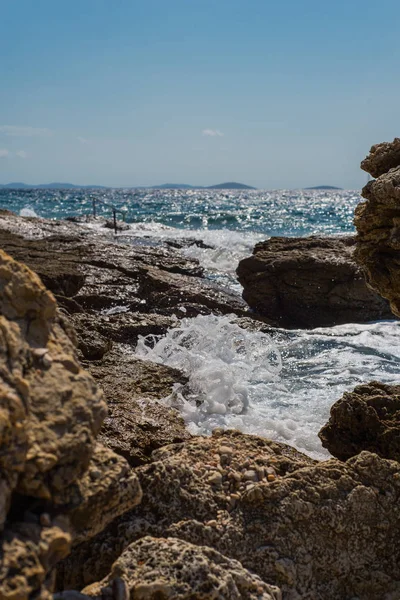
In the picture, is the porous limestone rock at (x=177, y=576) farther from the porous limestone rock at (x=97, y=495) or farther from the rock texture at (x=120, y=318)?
the rock texture at (x=120, y=318)

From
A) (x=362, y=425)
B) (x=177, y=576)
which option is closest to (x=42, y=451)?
(x=177, y=576)

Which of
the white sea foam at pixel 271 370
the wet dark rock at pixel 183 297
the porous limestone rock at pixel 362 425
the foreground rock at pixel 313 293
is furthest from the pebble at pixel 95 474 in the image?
the foreground rock at pixel 313 293

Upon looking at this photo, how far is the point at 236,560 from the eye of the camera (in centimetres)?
233

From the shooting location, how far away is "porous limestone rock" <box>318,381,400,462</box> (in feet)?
13.2

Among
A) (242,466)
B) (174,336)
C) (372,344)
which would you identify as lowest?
(372,344)

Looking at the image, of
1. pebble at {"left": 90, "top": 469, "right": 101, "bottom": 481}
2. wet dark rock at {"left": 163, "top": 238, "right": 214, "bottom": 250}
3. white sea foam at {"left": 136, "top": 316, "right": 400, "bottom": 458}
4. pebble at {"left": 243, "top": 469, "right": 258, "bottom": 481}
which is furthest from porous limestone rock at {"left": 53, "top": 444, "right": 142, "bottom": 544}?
wet dark rock at {"left": 163, "top": 238, "right": 214, "bottom": 250}

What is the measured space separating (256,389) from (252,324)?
2.30 metres

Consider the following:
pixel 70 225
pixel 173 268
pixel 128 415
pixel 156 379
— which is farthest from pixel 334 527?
pixel 70 225

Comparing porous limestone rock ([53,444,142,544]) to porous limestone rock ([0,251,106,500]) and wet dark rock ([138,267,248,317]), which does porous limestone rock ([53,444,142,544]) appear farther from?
wet dark rock ([138,267,248,317])

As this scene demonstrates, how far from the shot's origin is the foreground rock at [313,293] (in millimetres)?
10766

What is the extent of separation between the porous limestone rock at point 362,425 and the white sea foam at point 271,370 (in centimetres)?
95

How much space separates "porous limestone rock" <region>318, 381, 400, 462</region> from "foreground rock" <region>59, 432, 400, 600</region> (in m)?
1.22

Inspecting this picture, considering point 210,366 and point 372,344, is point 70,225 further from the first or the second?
point 210,366

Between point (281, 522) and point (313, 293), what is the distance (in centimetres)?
852
